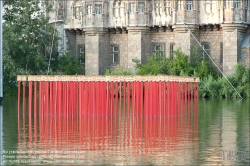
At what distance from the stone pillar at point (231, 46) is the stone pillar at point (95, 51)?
10415 millimetres

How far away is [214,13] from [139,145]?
139 feet

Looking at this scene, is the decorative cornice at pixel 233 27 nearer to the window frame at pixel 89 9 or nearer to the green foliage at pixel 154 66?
the green foliage at pixel 154 66

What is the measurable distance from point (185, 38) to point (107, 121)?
32.1 metres

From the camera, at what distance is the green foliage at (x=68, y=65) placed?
7619cm

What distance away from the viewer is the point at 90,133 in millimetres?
36000

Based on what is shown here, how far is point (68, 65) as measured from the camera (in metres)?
76.4

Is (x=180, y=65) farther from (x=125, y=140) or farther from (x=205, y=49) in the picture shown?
(x=125, y=140)

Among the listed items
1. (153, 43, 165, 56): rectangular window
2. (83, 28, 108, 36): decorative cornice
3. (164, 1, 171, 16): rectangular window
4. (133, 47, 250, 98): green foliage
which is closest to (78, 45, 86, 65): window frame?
(83, 28, 108, 36): decorative cornice

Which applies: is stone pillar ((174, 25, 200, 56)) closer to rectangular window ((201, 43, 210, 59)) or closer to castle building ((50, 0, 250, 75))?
castle building ((50, 0, 250, 75))

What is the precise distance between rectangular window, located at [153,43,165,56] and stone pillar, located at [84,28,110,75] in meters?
4.09

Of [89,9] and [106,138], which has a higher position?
[89,9]

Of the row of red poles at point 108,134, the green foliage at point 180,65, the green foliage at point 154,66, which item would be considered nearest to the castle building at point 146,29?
the green foliage at point 180,65

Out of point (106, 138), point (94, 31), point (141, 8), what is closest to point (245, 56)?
point (141, 8)

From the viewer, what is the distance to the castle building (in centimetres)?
7200
